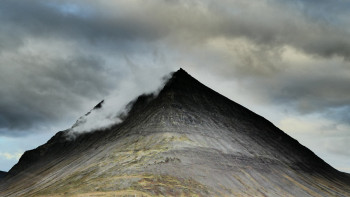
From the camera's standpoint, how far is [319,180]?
19050 centimetres

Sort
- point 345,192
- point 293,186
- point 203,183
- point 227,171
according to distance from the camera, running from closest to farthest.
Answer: point 203,183 < point 227,171 < point 293,186 < point 345,192

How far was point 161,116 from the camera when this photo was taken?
189 m

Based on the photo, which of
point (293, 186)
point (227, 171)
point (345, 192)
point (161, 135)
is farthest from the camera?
point (345, 192)

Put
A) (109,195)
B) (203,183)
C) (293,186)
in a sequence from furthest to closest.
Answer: (293,186)
(203,183)
(109,195)

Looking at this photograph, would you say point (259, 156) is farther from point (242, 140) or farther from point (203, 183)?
point (203, 183)

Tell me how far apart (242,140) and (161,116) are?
141ft

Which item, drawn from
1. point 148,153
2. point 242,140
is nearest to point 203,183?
point 148,153

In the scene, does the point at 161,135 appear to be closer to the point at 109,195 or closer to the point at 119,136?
the point at 119,136

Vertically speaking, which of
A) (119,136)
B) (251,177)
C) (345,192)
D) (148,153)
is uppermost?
(119,136)

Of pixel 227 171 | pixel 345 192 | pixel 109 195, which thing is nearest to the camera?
pixel 109 195

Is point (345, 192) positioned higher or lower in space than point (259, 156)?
lower

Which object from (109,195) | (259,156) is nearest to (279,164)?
(259,156)

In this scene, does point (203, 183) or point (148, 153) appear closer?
point (203, 183)

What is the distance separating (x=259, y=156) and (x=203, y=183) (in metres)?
54.2
